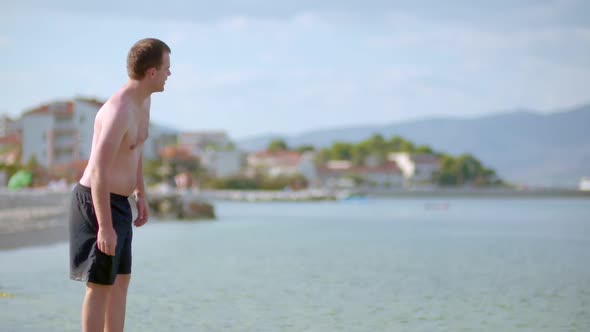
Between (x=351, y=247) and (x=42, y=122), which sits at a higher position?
(x=42, y=122)

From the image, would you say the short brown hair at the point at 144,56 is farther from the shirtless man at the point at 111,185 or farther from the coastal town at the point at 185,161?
the coastal town at the point at 185,161

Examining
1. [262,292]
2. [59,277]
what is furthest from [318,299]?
[59,277]

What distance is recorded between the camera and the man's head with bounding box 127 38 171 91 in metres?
4.27

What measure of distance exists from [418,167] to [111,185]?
7004 inches

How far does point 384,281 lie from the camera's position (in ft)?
43.6

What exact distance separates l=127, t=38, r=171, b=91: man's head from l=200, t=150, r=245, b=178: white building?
5531 inches

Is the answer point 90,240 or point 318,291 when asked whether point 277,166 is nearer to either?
point 318,291

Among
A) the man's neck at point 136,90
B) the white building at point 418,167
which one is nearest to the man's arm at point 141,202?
the man's neck at point 136,90

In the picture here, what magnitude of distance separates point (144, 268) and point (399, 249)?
9499mm

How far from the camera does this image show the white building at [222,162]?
146125 mm

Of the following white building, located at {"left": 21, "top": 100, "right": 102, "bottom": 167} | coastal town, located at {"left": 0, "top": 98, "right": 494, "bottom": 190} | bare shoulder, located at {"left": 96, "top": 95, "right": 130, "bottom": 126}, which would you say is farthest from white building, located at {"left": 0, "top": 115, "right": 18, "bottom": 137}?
bare shoulder, located at {"left": 96, "top": 95, "right": 130, "bottom": 126}

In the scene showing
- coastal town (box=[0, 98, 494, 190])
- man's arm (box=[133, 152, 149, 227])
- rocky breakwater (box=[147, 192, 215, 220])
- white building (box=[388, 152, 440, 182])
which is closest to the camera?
man's arm (box=[133, 152, 149, 227])

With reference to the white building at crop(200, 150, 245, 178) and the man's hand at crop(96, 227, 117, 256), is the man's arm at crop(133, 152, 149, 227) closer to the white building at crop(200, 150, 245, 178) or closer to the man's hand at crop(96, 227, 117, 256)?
the man's hand at crop(96, 227, 117, 256)

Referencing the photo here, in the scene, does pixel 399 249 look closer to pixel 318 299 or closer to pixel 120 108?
pixel 318 299
